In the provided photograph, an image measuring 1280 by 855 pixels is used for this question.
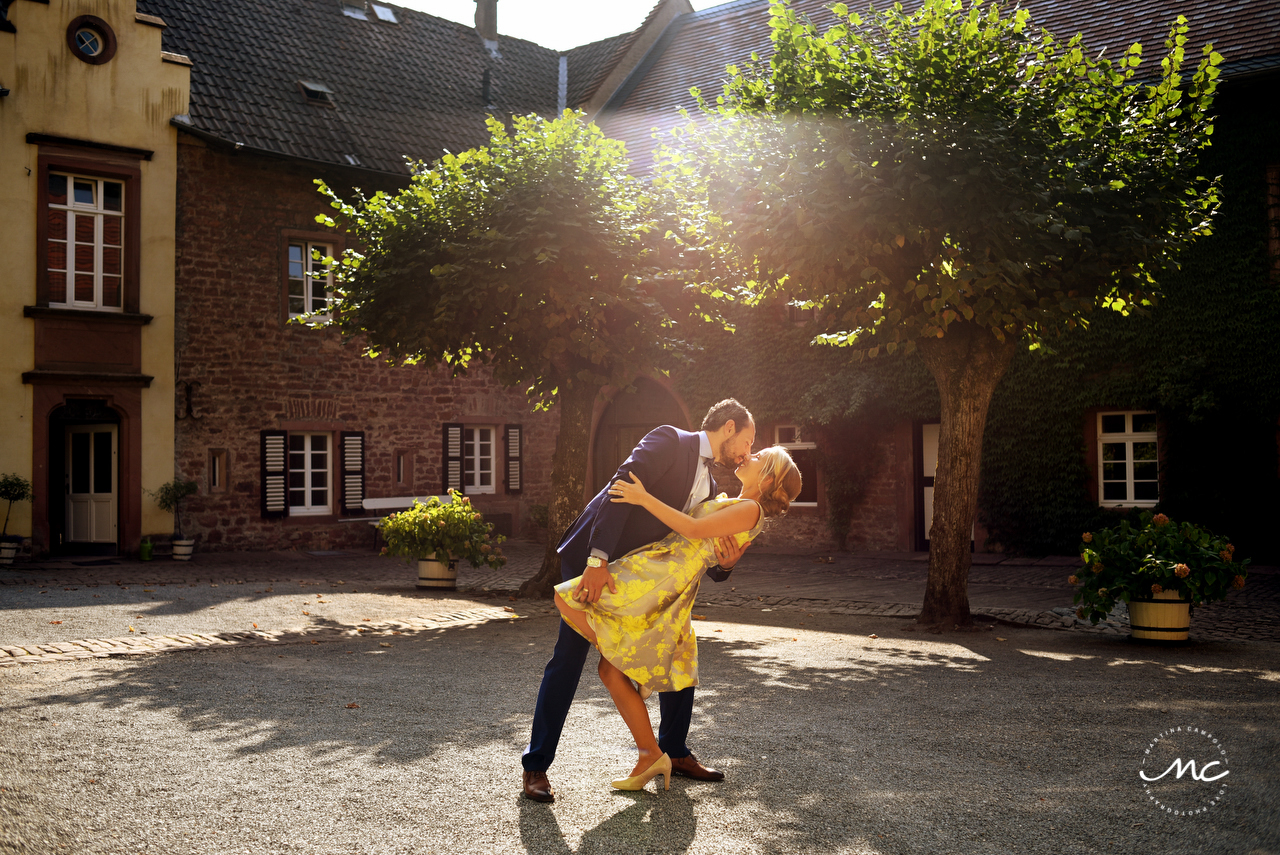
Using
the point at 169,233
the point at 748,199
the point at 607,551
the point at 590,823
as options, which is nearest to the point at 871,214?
the point at 748,199

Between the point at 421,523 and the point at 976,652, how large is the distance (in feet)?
20.1

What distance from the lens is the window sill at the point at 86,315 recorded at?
48.6 ft

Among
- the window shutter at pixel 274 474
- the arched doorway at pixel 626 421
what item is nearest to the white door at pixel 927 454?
the arched doorway at pixel 626 421

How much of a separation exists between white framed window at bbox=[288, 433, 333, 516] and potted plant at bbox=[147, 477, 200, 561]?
1.90 m

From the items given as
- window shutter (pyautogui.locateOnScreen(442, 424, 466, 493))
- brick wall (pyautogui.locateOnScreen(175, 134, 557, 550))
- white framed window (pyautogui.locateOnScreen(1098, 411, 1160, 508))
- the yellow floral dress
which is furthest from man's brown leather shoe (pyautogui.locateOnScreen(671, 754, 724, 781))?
window shutter (pyautogui.locateOnScreen(442, 424, 466, 493))

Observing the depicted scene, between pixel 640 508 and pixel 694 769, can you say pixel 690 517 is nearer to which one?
pixel 640 508

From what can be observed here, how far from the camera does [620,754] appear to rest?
479 cm

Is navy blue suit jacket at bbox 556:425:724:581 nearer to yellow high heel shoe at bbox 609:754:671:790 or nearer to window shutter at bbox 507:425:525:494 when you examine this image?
yellow high heel shoe at bbox 609:754:671:790

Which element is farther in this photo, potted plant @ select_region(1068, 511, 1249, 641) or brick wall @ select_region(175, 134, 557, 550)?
brick wall @ select_region(175, 134, 557, 550)

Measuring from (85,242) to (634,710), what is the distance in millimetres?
14470

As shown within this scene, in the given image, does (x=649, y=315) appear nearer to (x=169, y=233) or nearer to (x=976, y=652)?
(x=976, y=652)

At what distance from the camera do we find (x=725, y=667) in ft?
23.9

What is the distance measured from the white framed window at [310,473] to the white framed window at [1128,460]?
12.1m

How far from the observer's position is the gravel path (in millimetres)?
3697
